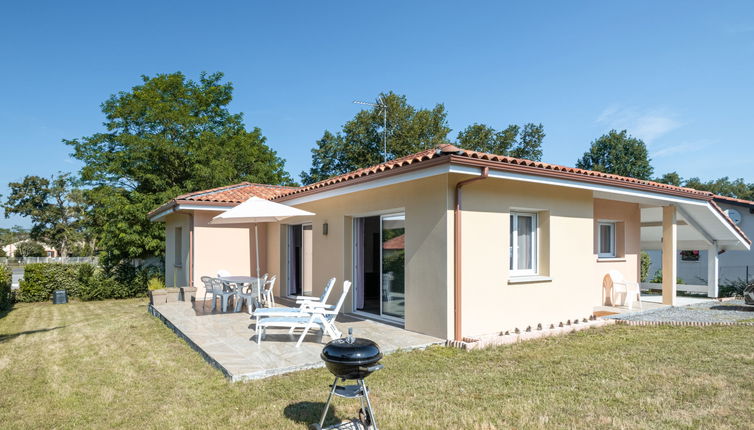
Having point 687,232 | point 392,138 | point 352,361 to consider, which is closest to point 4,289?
point 352,361

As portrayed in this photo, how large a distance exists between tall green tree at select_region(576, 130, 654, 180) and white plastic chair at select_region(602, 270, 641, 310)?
37.4 m

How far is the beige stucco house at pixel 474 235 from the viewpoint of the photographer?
7.67m

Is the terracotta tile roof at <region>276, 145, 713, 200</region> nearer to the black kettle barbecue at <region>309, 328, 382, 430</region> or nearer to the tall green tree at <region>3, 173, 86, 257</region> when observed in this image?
the black kettle barbecue at <region>309, 328, 382, 430</region>

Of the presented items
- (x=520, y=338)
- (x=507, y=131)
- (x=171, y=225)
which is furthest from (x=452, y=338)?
(x=507, y=131)

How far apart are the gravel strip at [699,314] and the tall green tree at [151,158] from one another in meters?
20.0

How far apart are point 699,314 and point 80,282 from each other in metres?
22.5

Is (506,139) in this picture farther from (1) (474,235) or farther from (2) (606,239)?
(1) (474,235)

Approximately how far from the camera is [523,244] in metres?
9.22

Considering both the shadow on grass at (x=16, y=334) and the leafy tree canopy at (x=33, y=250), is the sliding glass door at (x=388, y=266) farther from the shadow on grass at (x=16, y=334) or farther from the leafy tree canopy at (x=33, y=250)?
the leafy tree canopy at (x=33, y=250)

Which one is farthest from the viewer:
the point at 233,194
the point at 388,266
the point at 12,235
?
the point at 12,235

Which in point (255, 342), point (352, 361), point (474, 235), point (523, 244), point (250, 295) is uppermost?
point (474, 235)

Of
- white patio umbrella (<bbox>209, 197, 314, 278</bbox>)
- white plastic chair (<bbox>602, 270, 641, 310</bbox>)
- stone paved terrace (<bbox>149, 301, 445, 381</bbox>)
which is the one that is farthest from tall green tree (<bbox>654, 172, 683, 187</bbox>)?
white patio umbrella (<bbox>209, 197, 314, 278</bbox>)

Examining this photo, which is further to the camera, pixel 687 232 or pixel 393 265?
pixel 687 232

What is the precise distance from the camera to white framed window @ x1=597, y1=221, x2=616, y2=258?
12.8 meters
